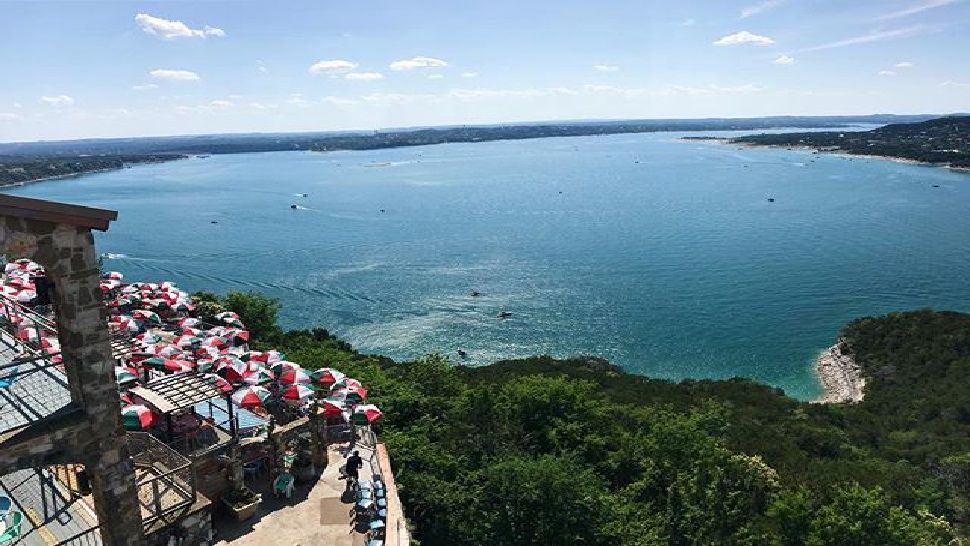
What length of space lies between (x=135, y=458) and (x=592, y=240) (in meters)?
92.5

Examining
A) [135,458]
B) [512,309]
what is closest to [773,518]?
[135,458]

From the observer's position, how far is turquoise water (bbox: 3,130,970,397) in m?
62.4

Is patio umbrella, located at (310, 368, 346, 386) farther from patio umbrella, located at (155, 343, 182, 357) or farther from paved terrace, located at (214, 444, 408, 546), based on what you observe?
patio umbrella, located at (155, 343, 182, 357)

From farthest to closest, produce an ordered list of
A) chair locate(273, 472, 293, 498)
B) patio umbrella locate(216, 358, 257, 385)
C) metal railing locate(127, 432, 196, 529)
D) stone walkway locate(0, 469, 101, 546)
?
patio umbrella locate(216, 358, 257, 385) → chair locate(273, 472, 293, 498) → metal railing locate(127, 432, 196, 529) → stone walkway locate(0, 469, 101, 546)

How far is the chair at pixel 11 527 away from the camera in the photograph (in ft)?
35.2

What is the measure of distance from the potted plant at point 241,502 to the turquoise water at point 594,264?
1618 inches

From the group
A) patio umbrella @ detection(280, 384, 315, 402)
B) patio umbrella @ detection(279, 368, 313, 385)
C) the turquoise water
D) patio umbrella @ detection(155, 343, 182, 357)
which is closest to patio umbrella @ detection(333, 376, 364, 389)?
patio umbrella @ detection(279, 368, 313, 385)

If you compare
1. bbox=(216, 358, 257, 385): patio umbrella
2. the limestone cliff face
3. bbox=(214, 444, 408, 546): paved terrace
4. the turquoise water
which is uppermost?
bbox=(216, 358, 257, 385): patio umbrella

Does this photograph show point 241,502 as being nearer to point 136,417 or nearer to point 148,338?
point 136,417

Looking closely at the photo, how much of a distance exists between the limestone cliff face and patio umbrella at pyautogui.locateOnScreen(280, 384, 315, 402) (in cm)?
4380

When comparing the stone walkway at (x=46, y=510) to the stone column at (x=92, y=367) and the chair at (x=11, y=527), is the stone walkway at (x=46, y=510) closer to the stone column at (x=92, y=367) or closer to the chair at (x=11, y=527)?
the chair at (x=11, y=527)

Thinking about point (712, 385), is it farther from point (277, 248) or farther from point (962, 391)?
point (277, 248)

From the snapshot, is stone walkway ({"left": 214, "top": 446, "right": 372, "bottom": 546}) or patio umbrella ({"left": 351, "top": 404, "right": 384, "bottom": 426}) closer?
stone walkway ({"left": 214, "top": 446, "right": 372, "bottom": 546})

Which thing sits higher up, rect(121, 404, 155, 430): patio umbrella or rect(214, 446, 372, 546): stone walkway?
rect(121, 404, 155, 430): patio umbrella
